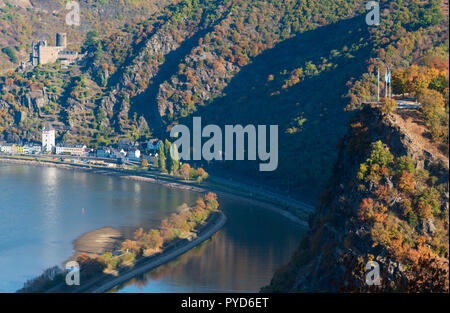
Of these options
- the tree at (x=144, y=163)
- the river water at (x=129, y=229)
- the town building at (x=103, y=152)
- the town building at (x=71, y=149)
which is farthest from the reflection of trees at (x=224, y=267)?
the town building at (x=71, y=149)

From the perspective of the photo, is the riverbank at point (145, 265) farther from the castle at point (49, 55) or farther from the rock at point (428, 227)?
the castle at point (49, 55)

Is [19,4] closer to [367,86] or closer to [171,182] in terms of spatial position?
[171,182]

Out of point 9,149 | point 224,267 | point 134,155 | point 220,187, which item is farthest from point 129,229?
point 9,149

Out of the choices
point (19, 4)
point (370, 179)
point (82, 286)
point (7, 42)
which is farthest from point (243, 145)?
point (19, 4)

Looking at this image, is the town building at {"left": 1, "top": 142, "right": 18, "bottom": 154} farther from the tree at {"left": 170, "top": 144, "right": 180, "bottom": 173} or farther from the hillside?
the tree at {"left": 170, "top": 144, "right": 180, "bottom": 173}

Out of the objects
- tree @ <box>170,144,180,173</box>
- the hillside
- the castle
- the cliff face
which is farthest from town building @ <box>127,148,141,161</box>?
the cliff face

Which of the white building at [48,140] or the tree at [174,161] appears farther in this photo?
the white building at [48,140]
